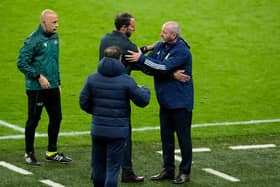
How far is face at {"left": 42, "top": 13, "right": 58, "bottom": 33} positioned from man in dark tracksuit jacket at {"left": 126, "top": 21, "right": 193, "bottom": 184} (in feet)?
5.02

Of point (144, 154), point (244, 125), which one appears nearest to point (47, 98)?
point (144, 154)

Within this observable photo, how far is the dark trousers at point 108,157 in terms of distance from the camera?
499 inches

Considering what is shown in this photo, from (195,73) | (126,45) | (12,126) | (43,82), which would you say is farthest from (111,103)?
(195,73)

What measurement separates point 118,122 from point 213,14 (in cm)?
1300


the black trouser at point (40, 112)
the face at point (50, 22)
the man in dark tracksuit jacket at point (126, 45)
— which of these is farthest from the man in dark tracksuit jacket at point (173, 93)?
the black trouser at point (40, 112)

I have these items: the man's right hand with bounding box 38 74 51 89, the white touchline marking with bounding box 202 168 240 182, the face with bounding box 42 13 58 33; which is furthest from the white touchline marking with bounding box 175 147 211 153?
the face with bounding box 42 13 58 33

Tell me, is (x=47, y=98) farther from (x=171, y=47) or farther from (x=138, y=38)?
(x=138, y=38)

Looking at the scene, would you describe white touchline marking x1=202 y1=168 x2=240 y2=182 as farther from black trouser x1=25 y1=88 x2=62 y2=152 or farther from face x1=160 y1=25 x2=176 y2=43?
black trouser x1=25 y1=88 x2=62 y2=152

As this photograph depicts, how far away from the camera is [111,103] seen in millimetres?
12562

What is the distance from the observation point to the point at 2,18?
24.3m

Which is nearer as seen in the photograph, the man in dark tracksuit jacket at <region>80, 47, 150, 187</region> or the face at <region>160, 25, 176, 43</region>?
the man in dark tracksuit jacket at <region>80, 47, 150, 187</region>

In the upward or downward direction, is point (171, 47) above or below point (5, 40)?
above

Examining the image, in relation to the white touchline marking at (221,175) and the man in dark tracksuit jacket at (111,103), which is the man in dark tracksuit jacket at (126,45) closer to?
the white touchline marking at (221,175)

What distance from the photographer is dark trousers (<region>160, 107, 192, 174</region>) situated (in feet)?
46.6
